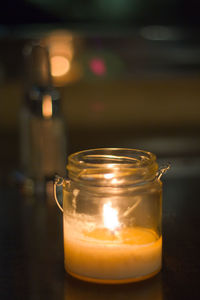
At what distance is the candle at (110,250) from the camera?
598 mm

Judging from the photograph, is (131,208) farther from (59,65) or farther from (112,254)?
(59,65)

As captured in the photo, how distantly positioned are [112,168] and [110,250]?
0.31ft

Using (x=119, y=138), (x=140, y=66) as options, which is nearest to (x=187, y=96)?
(x=140, y=66)

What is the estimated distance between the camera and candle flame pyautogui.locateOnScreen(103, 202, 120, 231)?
0.63m

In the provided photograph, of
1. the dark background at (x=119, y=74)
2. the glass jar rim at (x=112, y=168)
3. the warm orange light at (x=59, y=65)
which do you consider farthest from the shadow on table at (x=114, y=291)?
the warm orange light at (x=59, y=65)

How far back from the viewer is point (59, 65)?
1.66m

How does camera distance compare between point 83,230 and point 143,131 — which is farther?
point 143,131

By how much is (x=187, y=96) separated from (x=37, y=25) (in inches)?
21.1

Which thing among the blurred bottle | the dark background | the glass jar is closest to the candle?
the glass jar

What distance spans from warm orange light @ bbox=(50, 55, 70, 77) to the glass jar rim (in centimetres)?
101

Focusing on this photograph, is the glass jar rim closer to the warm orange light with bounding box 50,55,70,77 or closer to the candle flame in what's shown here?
the candle flame

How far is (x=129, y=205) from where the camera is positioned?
63cm

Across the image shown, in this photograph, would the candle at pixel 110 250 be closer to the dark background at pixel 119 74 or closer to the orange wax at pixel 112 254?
the orange wax at pixel 112 254

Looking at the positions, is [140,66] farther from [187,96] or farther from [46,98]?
[46,98]
